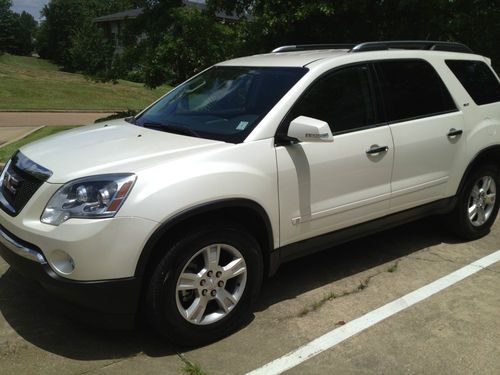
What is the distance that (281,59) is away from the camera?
14.4 ft

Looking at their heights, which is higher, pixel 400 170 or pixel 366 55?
pixel 366 55

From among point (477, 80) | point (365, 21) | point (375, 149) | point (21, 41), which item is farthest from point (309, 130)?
point (21, 41)

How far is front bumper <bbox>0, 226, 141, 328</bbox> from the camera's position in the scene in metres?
3.03

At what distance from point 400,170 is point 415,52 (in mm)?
1097

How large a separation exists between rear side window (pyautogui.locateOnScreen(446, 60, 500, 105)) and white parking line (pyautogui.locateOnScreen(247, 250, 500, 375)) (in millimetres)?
1492

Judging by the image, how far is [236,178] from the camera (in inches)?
134

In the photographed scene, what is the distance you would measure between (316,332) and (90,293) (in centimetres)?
148

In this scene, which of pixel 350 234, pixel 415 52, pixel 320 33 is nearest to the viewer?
pixel 350 234

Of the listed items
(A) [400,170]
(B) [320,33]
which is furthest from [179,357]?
(B) [320,33]

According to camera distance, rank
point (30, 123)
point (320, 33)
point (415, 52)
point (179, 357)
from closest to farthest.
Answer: point (179, 357) < point (415, 52) < point (320, 33) < point (30, 123)

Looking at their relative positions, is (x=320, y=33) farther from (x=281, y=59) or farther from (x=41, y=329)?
(x=41, y=329)

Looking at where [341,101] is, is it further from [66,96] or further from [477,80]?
[66,96]

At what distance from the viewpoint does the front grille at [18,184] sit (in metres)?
3.29

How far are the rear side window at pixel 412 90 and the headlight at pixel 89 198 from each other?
7.39 feet
